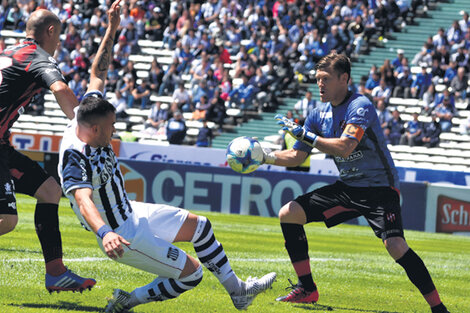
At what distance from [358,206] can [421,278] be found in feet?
3.11

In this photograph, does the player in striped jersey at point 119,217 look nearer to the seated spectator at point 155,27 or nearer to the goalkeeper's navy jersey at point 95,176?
the goalkeeper's navy jersey at point 95,176

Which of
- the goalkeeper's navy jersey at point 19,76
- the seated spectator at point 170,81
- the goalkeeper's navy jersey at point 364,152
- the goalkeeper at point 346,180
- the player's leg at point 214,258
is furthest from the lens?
the seated spectator at point 170,81

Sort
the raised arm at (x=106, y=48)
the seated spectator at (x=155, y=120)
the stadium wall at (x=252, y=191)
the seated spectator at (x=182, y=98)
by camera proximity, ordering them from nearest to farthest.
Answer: the raised arm at (x=106, y=48)
the stadium wall at (x=252, y=191)
the seated spectator at (x=155, y=120)
the seated spectator at (x=182, y=98)

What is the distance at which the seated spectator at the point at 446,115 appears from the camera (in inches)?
1053

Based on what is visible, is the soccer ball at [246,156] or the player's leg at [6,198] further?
the soccer ball at [246,156]

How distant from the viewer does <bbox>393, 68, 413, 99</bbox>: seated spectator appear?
1109 inches

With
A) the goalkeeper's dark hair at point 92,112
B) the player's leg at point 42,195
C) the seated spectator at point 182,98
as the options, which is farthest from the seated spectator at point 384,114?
the goalkeeper's dark hair at point 92,112

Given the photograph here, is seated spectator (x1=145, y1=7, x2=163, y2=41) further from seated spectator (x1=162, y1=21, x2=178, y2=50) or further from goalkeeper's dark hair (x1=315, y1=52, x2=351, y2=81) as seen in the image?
goalkeeper's dark hair (x1=315, y1=52, x2=351, y2=81)

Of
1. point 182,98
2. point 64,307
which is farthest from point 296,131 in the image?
point 182,98

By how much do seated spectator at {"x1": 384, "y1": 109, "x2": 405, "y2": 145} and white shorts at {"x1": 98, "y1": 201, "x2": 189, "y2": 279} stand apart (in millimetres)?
20712

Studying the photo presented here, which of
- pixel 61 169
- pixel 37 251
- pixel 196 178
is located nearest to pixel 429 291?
pixel 61 169

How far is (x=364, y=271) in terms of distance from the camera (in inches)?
468

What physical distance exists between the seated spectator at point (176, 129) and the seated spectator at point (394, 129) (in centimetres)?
668

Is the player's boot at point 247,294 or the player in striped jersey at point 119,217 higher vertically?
the player in striped jersey at point 119,217
